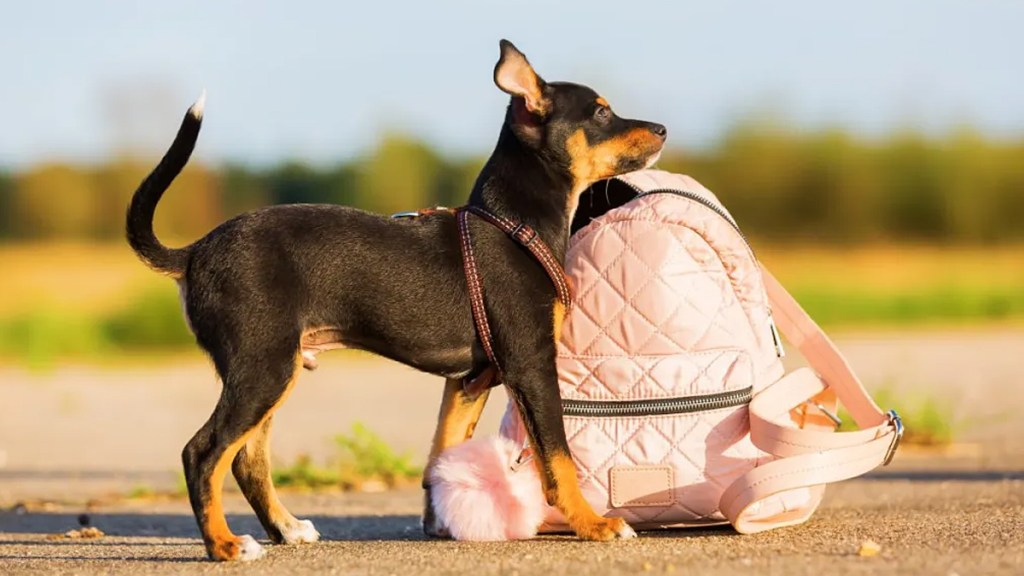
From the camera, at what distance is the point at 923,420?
9008 mm

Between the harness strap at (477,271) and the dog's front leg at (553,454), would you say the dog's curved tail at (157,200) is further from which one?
the dog's front leg at (553,454)

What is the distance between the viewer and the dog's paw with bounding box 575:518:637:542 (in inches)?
177

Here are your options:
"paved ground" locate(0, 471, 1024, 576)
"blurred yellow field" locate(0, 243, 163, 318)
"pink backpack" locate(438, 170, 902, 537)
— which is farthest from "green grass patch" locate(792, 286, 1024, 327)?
"pink backpack" locate(438, 170, 902, 537)

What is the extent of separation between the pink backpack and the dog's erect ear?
0.50m

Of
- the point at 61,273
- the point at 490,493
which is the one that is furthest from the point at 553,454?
the point at 61,273

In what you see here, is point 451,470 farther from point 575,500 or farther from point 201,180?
point 201,180

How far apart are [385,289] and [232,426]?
0.70 meters

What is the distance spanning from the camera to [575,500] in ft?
14.8

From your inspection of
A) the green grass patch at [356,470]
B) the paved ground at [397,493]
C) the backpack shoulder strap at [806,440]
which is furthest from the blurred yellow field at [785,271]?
the backpack shoulder strap at [806,440]

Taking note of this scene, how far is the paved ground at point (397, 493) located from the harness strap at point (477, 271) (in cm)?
73

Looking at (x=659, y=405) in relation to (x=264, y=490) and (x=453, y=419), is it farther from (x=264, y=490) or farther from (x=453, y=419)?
(x=264, y=490)

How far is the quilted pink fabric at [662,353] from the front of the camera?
4688mm

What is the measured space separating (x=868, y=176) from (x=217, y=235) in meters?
15.2

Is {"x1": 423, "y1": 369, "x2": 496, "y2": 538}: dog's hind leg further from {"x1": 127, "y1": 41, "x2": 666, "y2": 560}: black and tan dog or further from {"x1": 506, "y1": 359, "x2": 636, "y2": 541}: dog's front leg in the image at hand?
{"x1": 506, "y1": 359, "x2": 636, "y2": 541}: dog's front leg
